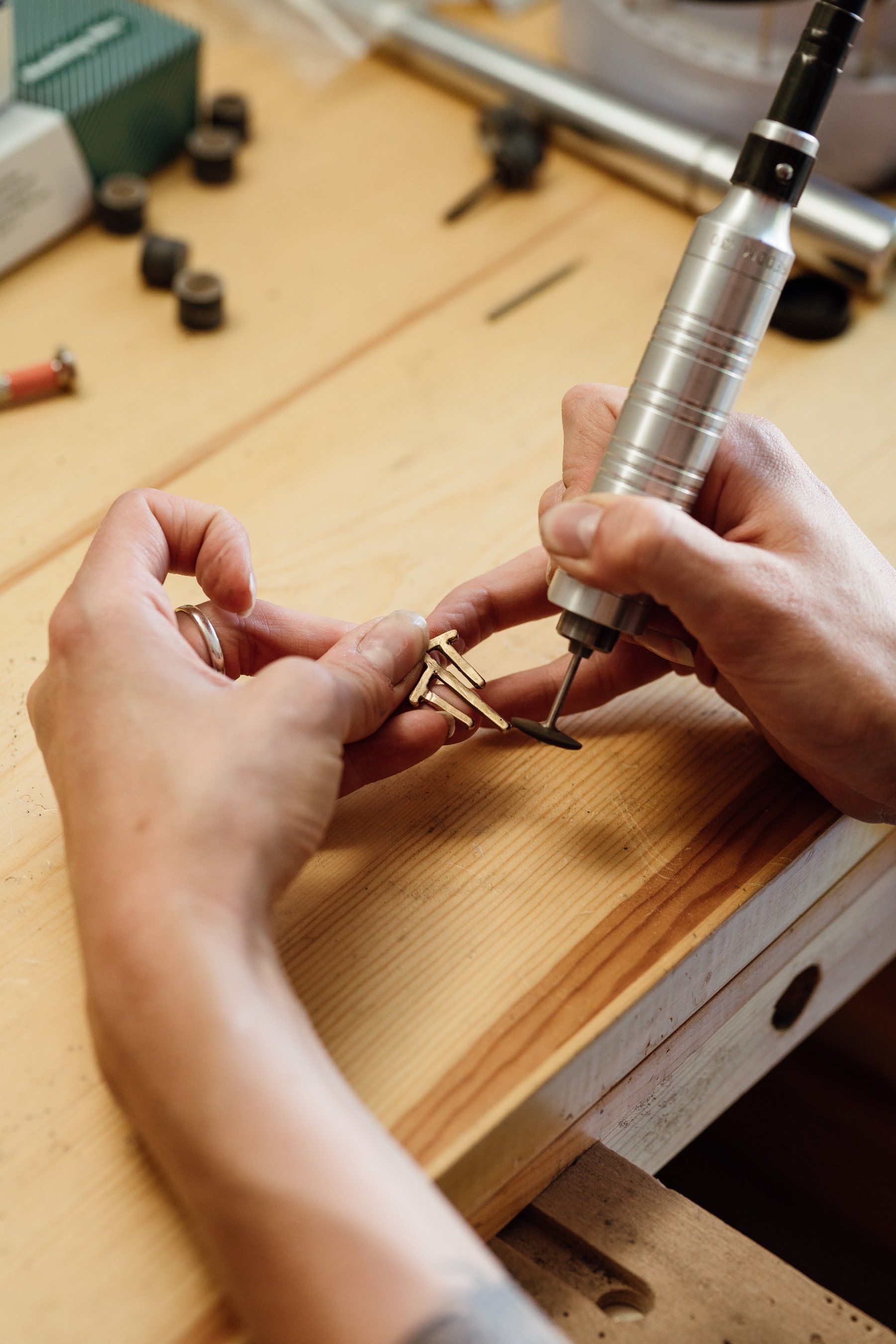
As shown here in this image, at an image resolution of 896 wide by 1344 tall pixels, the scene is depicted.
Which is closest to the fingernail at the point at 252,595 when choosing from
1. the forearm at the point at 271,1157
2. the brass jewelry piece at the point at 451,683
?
the brass jewelry piece at the point at 451,683

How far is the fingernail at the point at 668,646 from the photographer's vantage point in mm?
654

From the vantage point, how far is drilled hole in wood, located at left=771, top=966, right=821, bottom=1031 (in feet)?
2.58

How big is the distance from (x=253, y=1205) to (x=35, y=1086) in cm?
16

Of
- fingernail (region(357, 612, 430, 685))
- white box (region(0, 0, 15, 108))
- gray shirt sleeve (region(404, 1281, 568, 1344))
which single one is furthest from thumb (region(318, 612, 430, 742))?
white box (region(0, 0, 15, 108))

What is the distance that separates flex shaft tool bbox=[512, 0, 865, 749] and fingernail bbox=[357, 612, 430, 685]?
0.33 feet

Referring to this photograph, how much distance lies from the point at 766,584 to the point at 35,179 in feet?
2.60

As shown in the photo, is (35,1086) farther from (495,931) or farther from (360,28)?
(360,28)

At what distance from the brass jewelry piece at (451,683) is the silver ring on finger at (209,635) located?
0.11 m

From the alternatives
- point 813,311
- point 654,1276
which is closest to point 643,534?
point 654,1276

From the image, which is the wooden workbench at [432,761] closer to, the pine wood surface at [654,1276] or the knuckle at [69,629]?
the pine wood surface at [654,1276]

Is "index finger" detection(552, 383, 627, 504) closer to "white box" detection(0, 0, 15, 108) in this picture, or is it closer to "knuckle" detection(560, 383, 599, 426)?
"knuckle" detection(560, 383, 599, 426)

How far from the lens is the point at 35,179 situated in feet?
3.34

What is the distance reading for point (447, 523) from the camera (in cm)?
83

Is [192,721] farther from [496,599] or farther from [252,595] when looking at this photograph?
[496,599]
